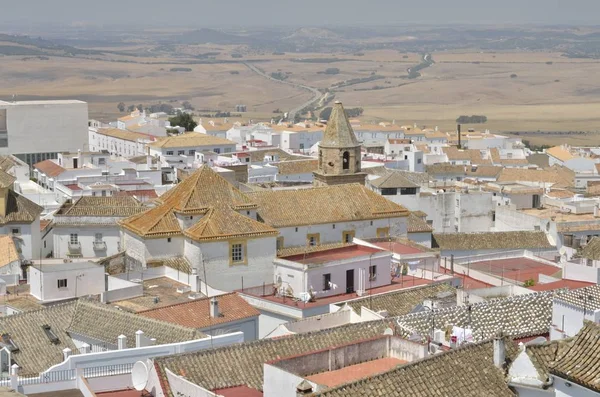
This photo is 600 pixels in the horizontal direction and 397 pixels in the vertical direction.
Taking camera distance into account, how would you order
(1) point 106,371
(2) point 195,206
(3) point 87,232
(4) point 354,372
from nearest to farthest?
1. (4) point 354,372
2. (1) point 106,371
3. (2) point 195,206
4. (3) point 87,232

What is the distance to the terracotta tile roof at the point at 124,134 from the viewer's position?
79.9 metres

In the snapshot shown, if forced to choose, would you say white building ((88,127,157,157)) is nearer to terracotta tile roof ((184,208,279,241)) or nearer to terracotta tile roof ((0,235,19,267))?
terracotta tile roof ((0,235,19,267))

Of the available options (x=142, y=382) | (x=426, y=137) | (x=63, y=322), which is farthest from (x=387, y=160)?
(x=142, y=382)

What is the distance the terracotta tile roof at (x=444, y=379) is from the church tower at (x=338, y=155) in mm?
28374

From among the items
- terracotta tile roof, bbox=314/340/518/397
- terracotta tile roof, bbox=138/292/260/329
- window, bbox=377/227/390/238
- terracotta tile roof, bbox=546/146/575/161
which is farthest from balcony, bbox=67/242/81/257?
terracotta tile roof, bbox=546/146/575/161

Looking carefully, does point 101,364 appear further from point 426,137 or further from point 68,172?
point 426,137

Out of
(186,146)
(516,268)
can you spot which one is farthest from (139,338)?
(186,146)

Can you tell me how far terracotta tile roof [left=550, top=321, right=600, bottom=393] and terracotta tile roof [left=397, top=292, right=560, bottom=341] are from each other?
18.5ft

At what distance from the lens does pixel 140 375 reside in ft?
60.9

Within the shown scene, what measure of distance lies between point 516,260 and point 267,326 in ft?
43.5

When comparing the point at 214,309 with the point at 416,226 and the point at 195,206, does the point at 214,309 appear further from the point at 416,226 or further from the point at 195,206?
the point at 416,226

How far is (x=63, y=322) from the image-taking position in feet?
80.0

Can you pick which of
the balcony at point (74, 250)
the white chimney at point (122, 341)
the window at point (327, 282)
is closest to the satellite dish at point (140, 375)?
the white chimney at point (122, 341)

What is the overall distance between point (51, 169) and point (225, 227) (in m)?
26.0
